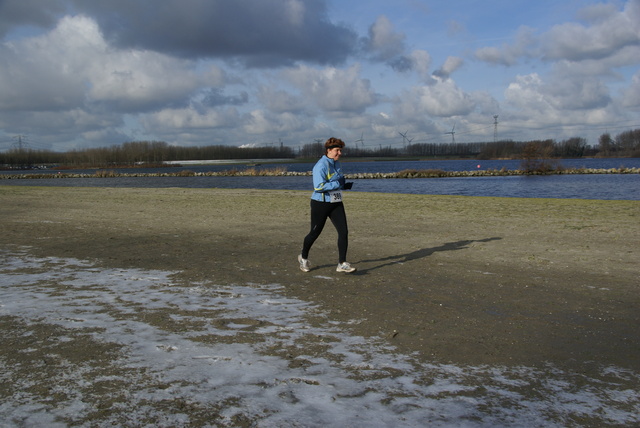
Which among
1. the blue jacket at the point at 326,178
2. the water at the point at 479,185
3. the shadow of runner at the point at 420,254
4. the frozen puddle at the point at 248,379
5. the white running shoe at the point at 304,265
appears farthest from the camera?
the water at the point at 479,185

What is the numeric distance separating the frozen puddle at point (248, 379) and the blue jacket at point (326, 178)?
2.16m

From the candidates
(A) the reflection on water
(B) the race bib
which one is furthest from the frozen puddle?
(A) the reflection on water

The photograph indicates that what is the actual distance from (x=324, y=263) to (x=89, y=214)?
10978mm

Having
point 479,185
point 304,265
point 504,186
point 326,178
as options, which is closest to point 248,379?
point 326,178

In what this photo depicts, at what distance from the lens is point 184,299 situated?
5.80 metres

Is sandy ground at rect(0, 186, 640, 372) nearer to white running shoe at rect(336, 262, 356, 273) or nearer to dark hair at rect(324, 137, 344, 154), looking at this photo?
white running shoe at rect(336, 262, 356, 273)

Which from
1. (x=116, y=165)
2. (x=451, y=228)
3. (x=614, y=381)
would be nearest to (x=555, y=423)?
(x=614, y=381)

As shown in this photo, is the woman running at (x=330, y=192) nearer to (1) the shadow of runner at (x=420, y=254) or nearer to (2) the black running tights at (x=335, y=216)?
(2) the black running tights at (x=335, y=216)

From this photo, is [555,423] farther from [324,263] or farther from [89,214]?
[89,214]

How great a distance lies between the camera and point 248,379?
142 inches

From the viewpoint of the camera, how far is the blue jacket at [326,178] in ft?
23.0

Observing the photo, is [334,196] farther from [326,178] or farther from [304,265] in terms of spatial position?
[304,265]

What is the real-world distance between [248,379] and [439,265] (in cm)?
498

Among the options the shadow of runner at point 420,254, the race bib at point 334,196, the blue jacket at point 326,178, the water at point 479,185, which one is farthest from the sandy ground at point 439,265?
the water at point 479,185
